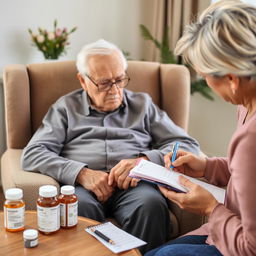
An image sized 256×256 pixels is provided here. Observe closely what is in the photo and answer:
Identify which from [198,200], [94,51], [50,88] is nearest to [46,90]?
[50,88]

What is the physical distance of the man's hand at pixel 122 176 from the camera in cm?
172

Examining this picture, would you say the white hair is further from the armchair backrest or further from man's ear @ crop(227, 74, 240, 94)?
man's ear @ crop(227, 74, 240, 94)

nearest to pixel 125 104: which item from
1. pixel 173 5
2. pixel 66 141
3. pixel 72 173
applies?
pixel 66 141

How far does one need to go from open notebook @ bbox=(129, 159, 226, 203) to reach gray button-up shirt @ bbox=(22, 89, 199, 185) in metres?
0.33

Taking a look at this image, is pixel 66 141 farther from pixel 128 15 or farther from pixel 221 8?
pixel 128 15

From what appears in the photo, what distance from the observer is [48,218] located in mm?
1229

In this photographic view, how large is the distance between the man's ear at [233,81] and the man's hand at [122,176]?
0.76 meters

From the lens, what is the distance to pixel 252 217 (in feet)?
3.11

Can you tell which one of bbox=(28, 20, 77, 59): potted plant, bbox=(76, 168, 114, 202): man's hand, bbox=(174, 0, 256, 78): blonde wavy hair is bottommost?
bbox=(76, 168, 114, 202): man's hand

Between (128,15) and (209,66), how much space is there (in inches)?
94.7

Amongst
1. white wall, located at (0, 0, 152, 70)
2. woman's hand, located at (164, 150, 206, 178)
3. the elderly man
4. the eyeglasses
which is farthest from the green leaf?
woman's hand, located at (164, 150, 206, 178)

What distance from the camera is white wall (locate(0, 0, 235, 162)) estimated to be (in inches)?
109

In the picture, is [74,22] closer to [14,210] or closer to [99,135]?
[99,135]

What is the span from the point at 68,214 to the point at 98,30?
2.13 metres
